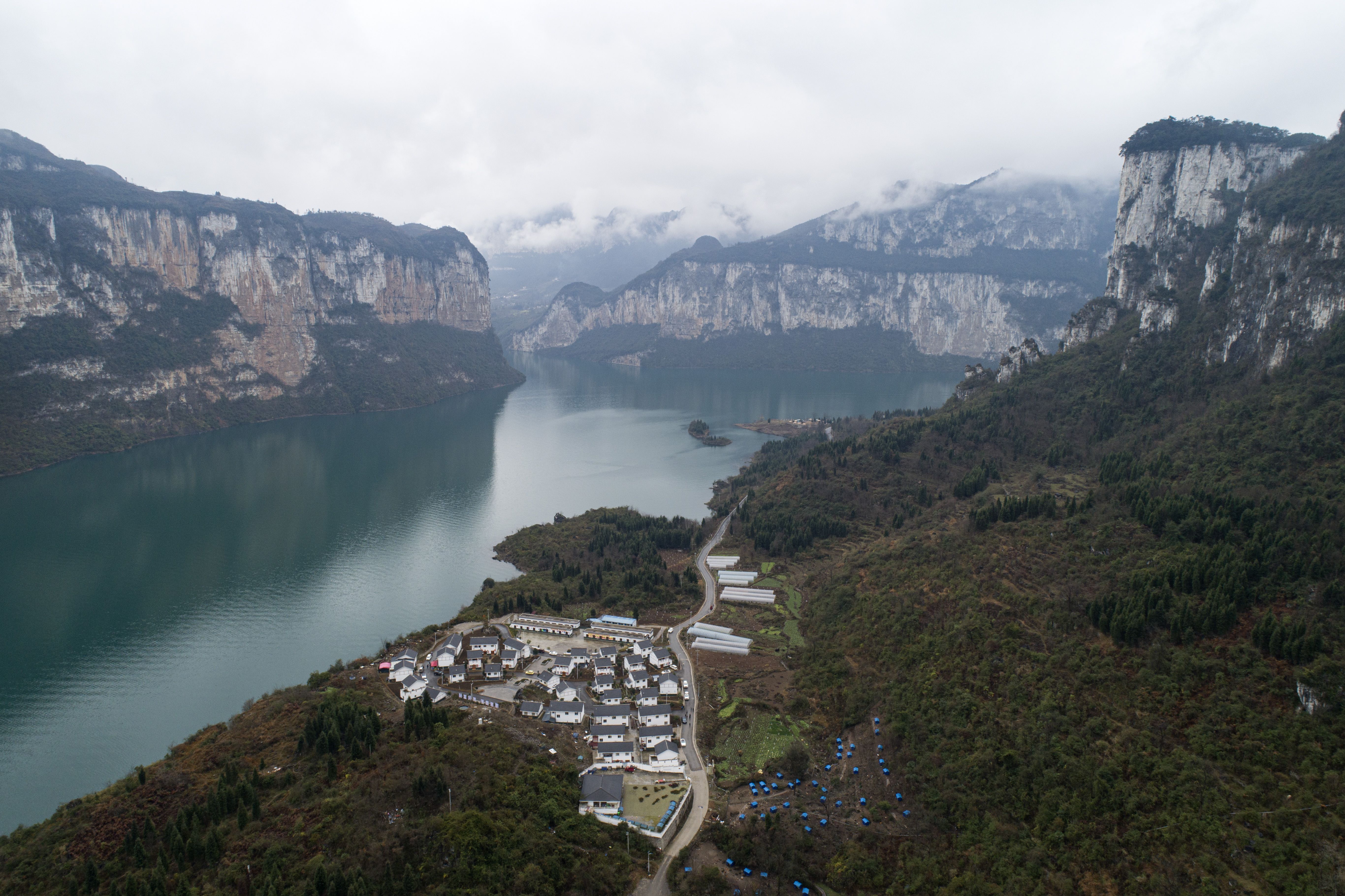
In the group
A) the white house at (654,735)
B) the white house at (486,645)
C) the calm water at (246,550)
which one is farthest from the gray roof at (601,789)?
the calm water at (246,550)

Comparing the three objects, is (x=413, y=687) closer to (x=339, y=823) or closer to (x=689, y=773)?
(x=339, y=823)

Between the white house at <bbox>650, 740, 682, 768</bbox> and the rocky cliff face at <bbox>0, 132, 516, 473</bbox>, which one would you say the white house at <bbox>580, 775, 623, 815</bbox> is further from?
the rocky cliff face at <bbox>0, 132, 516, 473</bbox>

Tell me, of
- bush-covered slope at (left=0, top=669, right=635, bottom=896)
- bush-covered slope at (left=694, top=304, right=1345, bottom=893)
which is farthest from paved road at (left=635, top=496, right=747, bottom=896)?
bush-covered slope at (left=694, top=304, right=1345, bottom=893)

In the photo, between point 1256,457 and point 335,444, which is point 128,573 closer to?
point 335,444

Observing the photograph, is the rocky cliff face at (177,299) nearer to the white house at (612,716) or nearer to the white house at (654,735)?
the white house at (612,716)

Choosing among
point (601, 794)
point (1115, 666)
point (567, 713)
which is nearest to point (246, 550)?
point (567, 713)

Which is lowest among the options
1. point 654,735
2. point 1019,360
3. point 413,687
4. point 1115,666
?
point 654,735
